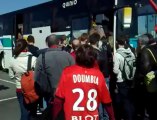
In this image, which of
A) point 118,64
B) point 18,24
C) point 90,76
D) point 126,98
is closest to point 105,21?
point 118,64

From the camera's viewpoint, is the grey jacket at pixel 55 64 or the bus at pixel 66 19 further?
the bus at pixel 66 19

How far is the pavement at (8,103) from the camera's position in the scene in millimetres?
9838

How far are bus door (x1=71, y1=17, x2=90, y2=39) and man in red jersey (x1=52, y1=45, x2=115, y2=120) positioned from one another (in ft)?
27.4

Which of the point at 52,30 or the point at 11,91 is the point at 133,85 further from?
the point at 52,30

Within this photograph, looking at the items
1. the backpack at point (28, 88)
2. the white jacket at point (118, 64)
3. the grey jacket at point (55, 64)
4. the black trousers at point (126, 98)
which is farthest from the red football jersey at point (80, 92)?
the black trousers at point (126, 98)

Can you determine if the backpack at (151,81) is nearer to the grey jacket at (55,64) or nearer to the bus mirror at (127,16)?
the grey jacket at (55,64)

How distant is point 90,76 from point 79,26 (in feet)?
30.3

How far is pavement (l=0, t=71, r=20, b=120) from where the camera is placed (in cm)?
984

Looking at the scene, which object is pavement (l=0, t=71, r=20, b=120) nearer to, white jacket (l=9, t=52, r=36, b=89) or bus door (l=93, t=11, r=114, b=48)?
white jacket (l=9, t=52, r=36, b=89)

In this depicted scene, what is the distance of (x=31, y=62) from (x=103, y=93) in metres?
2.57

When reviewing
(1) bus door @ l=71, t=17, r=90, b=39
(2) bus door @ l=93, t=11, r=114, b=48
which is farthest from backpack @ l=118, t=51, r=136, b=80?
(1) bus door @ l=71, t=17, r=90, b=39

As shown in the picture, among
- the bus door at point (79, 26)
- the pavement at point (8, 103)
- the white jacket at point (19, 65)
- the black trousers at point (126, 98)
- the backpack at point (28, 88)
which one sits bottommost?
the pavement at point (8, 103)

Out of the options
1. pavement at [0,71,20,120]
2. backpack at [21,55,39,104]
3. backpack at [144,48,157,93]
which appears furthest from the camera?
pavement at [0,71,20,120]

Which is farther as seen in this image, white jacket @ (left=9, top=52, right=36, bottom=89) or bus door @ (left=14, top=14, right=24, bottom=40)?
bus door @ (left=14, top=14, right=24, bottom=40)
